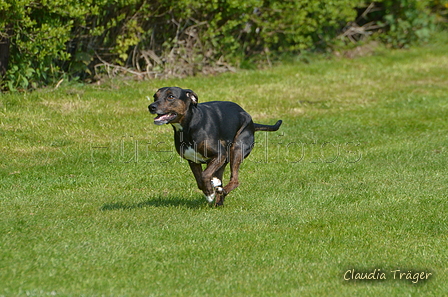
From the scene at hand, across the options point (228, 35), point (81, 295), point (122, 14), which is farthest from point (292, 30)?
point (81, 295)

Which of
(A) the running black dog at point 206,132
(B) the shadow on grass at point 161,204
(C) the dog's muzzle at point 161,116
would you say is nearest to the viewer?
(C) the dog's muzzle at point 161,116

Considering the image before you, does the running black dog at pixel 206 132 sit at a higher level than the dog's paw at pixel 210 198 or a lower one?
higher

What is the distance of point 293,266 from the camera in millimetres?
6148

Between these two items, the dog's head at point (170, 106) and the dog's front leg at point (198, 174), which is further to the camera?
the dog's front leg at point (198, 174)

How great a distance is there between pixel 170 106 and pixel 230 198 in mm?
1749

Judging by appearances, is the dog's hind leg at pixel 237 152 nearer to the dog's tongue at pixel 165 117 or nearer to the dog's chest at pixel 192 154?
the dog's chest at pixel 192 154

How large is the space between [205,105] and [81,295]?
127 inches

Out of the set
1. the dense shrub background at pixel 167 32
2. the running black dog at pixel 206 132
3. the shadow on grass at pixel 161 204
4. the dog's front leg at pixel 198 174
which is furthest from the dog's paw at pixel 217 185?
the dense shrub background at pixel 167 32

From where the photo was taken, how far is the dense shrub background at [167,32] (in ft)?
40.8

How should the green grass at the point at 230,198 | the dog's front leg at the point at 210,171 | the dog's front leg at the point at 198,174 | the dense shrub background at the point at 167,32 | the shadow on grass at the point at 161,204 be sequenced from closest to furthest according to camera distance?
1. the green grass at the point at 230,198
2. the dog's front leg at the point at 210,171
3. the dog's front leg at the point at 198,174
4. the shadow on grass at the point at 161,204
5. the dense shrub background at the point at 167,32

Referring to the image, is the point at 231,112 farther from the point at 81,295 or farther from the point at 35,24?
the point at 35,24

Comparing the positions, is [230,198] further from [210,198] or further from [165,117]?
[165,117]

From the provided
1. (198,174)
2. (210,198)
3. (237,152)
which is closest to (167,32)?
(237,152)

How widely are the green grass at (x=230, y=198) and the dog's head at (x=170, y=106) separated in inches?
43.6
